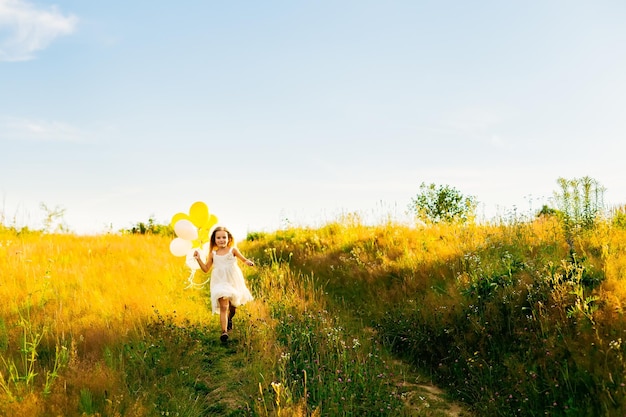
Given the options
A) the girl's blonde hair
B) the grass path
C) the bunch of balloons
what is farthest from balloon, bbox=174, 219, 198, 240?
the grass path

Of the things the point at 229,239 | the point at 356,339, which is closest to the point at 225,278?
the point at 229,239

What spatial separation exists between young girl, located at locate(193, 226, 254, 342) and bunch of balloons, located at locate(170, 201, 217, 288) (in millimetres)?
862

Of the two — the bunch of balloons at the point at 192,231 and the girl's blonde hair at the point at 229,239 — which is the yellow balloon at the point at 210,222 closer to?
the bunch of balloons at the point at 192,231

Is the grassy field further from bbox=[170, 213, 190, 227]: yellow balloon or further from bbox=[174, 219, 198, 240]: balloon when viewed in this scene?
bbox=[170, 213, 190, 227]: yellow balloon

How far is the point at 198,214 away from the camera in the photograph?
8.41 meters

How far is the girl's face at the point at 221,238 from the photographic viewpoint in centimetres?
726

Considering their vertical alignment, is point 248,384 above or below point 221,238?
below

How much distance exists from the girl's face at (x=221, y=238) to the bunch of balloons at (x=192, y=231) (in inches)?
38.4

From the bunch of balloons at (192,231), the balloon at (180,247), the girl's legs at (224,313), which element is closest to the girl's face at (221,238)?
the girl's legs at (224,313)

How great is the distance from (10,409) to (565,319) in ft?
18.8

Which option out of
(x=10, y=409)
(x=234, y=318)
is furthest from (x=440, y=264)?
(x=10, y=409)

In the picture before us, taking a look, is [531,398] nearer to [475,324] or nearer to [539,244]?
[475,324]

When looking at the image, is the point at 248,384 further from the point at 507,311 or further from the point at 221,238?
the point at 507,311

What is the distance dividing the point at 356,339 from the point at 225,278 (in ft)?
7.53
